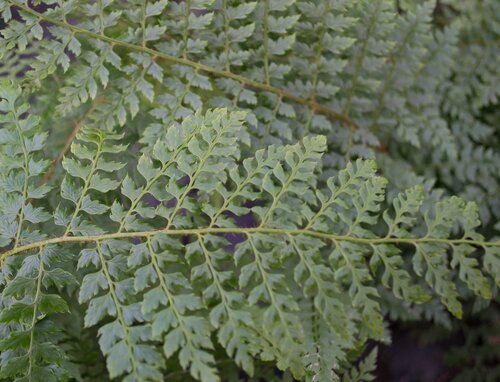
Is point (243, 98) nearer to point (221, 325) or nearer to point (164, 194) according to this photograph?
point (164, 194)

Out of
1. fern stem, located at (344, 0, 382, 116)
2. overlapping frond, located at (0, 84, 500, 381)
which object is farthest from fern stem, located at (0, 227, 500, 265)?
fern stem, located at (344, 0, 382, 116)

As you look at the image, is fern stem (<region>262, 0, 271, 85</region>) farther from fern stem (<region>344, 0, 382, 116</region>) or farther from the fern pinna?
fern stem (<region>344, 0, 382, 116</region>)

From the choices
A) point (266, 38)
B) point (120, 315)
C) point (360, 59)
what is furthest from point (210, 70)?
point (120, 315)

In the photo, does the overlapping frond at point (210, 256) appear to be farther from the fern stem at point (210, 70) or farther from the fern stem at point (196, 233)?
the fern stem at point (210, 70)

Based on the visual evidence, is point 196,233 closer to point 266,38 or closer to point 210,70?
point 210,70

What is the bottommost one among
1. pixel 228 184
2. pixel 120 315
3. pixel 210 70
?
pixel 228 184

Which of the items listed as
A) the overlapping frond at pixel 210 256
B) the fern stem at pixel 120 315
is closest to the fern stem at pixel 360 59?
the overlapping frond at pixel 210 256

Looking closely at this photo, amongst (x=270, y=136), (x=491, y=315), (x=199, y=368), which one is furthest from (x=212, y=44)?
(x=491, y=315)

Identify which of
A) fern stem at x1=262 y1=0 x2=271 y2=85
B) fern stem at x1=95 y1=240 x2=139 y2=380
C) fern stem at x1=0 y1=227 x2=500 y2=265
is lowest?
fern stem at x1=95 y1=240 x2=139 y2=380
